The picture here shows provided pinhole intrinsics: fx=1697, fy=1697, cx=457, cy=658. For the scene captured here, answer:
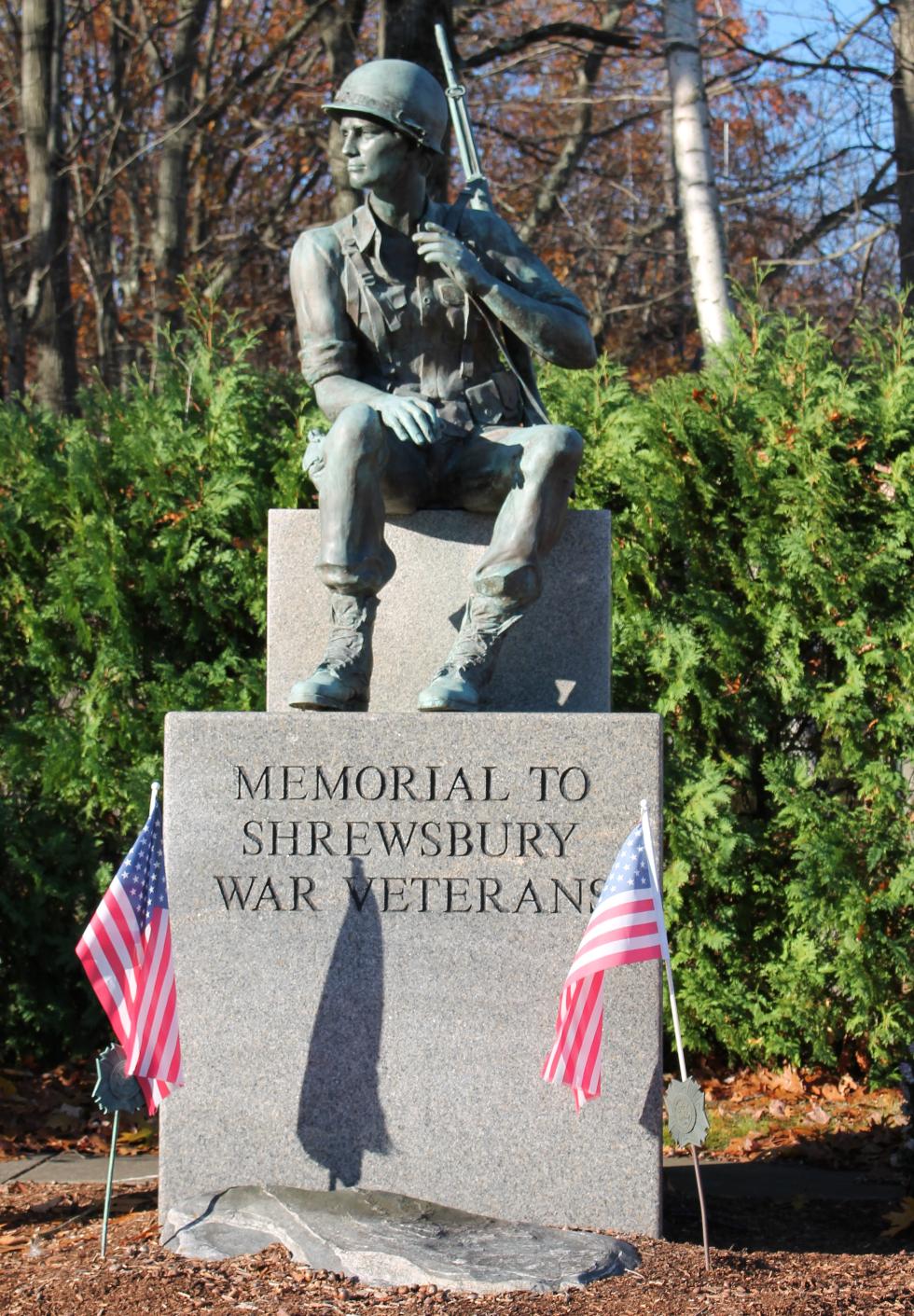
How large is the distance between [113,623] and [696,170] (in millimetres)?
5774

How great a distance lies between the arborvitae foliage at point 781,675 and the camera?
21.7 feet

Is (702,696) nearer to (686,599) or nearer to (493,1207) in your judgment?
(686,599)

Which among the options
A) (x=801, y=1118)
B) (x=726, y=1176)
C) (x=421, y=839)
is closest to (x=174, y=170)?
(x=801, y=1118)

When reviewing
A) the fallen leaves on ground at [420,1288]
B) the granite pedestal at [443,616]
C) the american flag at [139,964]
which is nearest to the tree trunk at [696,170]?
the granite pedestal at [443,616]

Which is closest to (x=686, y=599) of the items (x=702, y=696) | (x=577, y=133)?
(x=702, y=696)

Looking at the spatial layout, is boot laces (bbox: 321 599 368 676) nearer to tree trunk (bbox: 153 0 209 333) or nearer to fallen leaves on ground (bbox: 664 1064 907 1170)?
fallen leaves on ground (bbox: 664 1064 907 1170)

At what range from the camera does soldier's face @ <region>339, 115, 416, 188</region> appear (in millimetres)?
4957

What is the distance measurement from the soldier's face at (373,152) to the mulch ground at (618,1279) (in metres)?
3.02

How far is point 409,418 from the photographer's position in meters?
4.88

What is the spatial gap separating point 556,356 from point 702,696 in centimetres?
205

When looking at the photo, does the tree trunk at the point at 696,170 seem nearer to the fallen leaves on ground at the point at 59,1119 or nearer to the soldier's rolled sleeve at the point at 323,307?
the soldier's rolled sleeve at the point at 323,307

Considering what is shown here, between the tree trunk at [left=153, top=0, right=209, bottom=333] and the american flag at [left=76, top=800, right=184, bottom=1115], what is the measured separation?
38.0 feet

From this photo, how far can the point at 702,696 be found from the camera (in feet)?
22.2

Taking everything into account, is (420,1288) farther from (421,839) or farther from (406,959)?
(421,839)
